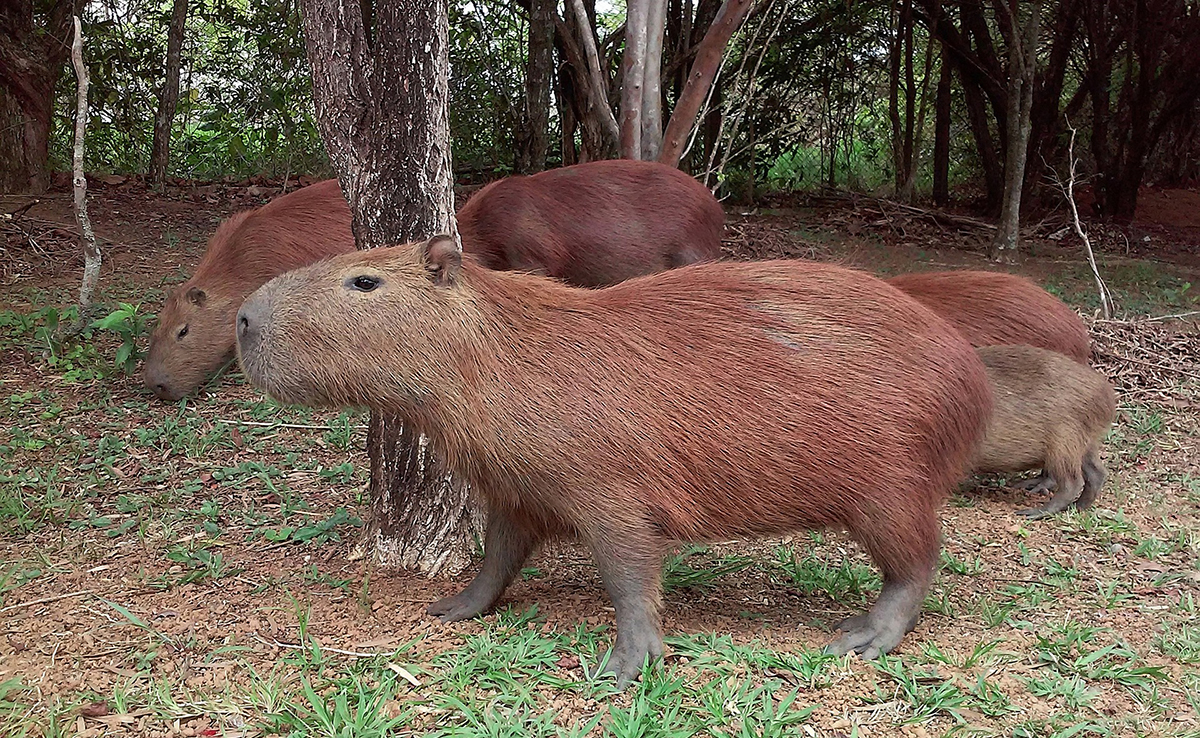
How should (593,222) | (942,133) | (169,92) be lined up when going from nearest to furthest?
(593,222) < (169,92) < (942,133)

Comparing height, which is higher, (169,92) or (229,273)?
(169,92)

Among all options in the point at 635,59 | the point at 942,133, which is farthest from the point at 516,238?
the point at 942,133

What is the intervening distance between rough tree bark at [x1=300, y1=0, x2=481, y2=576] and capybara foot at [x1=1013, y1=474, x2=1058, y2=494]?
2.33m

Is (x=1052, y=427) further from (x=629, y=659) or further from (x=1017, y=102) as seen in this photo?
(x=1017, y=102)

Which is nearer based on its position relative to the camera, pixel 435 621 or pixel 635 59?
pixel 435 621

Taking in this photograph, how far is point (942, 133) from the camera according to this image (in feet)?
33.4

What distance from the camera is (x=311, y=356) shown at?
2287 millimetres

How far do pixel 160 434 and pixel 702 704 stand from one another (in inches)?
106

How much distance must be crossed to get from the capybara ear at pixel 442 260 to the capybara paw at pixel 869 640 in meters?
1.25

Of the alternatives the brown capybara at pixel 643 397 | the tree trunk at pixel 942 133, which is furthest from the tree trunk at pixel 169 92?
the tree trunk at pixel 942 133

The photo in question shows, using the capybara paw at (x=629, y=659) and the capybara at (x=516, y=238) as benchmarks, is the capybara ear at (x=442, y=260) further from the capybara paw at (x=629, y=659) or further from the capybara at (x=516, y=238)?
the capybara at (x=516, y=238)

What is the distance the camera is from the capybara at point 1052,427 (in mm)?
3730

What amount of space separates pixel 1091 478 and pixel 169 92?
6355 millimetres

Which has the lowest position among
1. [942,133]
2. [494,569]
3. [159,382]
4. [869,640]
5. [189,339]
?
[869,640]
